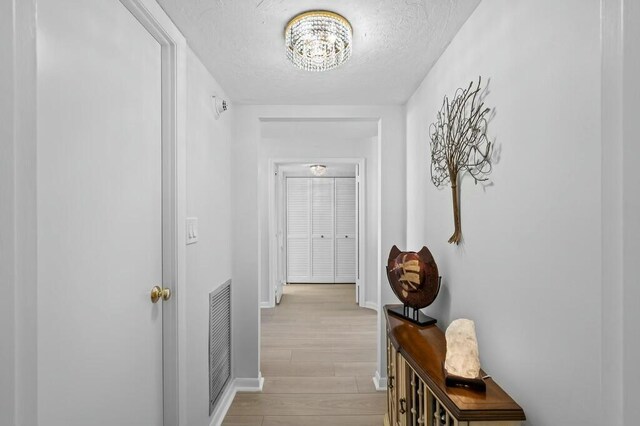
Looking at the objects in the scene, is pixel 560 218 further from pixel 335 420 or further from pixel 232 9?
pixel 335 420

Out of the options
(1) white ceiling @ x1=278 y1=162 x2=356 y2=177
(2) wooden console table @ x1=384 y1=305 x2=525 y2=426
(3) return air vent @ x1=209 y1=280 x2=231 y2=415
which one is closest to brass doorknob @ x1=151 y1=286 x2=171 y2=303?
(3) return air vent @ x1=209 y1=280 x2=231 y2=415

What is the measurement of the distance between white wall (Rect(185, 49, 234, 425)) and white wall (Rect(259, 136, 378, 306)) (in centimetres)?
238

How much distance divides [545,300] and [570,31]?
71 cm

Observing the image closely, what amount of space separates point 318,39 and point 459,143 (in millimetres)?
791

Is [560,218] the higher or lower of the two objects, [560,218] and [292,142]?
the lower

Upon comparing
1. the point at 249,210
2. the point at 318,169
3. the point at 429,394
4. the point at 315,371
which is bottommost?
the point at 315,371

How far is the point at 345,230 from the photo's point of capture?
6.30 metres

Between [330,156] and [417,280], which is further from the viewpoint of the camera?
[330,156]

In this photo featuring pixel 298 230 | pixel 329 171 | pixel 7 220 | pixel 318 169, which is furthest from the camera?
pixel 298 230

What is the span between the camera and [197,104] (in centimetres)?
191

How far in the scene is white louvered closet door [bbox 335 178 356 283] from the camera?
20.7 feet

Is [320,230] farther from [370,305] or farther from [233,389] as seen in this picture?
[233,389]

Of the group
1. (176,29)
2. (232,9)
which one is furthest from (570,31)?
(176,29)

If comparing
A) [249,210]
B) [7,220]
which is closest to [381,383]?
[249,210]
